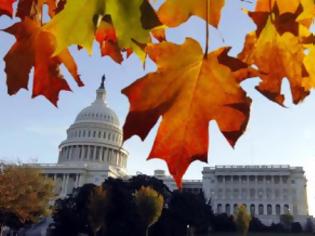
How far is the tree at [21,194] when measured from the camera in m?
26.2

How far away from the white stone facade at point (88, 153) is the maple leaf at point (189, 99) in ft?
185

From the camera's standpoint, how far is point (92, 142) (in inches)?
2336

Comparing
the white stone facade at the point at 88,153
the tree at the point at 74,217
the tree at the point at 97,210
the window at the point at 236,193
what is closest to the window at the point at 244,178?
the window at the point at 236,193

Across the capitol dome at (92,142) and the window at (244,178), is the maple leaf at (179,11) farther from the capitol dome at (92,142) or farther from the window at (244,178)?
the window at (244,178)

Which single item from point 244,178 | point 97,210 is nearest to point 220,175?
point 244,178

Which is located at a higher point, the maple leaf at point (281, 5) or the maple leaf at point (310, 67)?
the maple leaf at point (281, 5)

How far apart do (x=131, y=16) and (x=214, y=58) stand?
6.3 inches

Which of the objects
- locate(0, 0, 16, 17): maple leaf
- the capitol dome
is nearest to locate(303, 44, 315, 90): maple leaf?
locate(0, 0, 16, 17): maple leaf

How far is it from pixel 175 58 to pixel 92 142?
195 ft

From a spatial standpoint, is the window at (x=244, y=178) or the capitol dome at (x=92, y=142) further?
the window at (x=244, y=178)

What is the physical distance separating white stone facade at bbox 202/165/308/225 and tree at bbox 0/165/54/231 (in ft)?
107

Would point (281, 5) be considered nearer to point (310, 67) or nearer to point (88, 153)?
point (310, 67)

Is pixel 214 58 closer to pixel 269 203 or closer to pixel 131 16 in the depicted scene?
pixel 131 16

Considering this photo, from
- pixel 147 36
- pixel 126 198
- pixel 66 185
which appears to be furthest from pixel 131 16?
pixel 66 185
